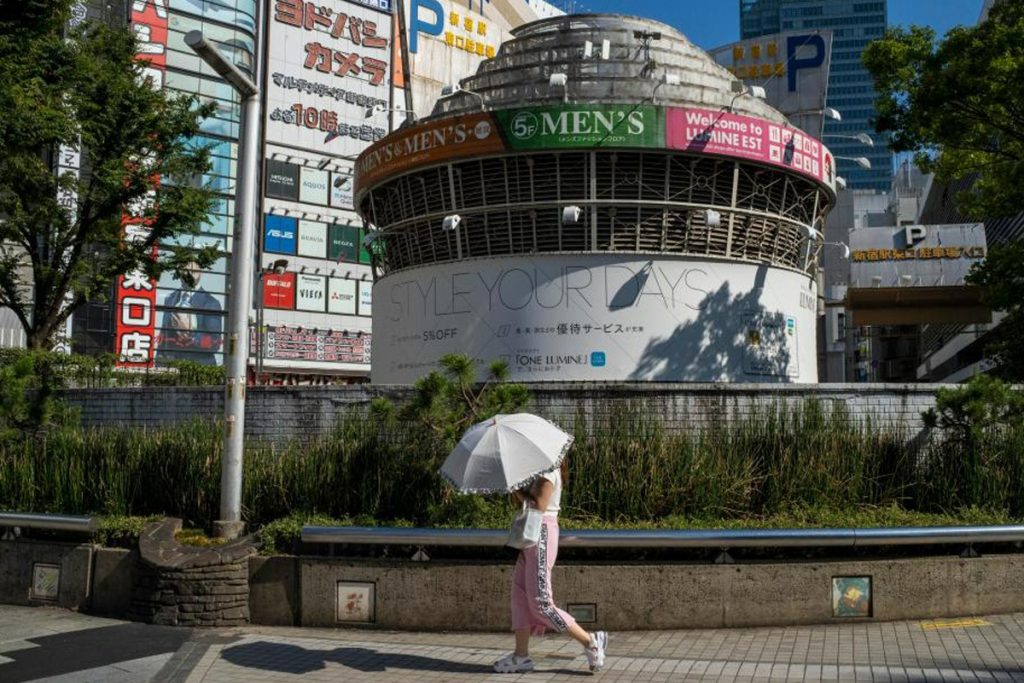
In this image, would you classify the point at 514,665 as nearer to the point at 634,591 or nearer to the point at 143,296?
the point at 634,591

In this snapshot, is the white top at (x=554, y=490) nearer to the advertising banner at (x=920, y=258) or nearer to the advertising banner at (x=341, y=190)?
the advertising banner at (x=920, y=258)

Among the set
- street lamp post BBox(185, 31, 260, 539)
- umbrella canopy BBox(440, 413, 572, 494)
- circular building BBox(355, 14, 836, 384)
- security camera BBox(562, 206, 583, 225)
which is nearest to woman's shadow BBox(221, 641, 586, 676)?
umbrella canopy BBox(440, 413, 572, 494)

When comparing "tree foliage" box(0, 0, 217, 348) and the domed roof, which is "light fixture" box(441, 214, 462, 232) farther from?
"tree foliage" box(0, 0, 217, 348)

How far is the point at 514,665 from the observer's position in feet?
25.8

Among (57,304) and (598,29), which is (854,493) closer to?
(598,29)

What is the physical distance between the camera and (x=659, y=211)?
→ 68.0ft

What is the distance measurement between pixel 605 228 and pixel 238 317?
11341 mm

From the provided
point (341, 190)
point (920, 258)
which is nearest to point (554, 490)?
point (920, 258)

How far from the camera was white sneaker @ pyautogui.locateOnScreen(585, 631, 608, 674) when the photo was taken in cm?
775

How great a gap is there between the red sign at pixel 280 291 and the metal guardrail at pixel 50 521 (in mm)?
46029

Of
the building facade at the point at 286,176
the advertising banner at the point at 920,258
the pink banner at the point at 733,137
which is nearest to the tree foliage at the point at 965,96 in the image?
the pink banner at the point at 733,137

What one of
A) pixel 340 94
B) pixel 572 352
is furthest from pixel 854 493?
pixel 340 94

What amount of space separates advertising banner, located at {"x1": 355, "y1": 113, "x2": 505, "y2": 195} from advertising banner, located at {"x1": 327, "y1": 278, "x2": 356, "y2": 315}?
1453 inches

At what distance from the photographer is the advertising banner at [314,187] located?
58781 millimetres
